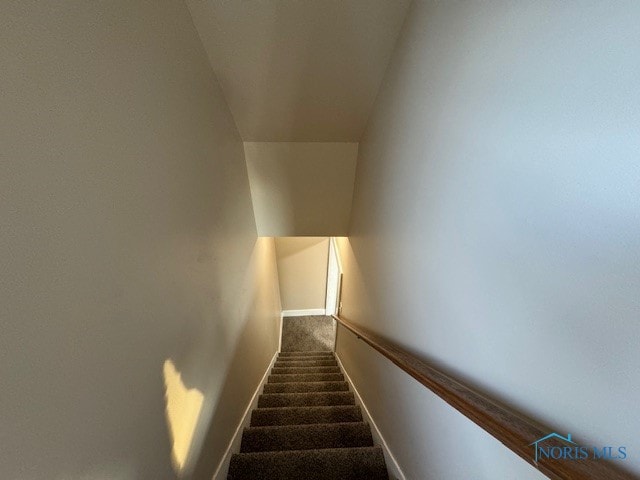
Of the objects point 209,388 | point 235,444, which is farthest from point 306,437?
point 209,388

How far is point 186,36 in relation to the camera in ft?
4.30

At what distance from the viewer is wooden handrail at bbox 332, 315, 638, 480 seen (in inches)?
18.5

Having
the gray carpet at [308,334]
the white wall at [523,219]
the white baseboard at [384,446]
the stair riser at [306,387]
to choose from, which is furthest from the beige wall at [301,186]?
the gray carpet at [308,334]

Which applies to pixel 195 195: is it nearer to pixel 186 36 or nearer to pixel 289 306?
pixel 186 36

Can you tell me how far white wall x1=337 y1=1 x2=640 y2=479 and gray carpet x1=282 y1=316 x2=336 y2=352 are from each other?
4794mm

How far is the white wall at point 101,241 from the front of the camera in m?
0.52

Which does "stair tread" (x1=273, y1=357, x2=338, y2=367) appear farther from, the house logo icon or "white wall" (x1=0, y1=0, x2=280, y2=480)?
the house logo icon

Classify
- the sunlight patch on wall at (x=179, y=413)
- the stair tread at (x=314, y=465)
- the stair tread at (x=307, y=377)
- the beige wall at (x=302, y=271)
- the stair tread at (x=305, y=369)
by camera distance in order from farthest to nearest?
the beige wall at (x=302, y=271) → the stair tread at (x=305, y=369) → the stair tread at (x=307, y=377) → the stair tread at (x=314, y=465) → the sunlight patch on wall at (x=179, y=413)

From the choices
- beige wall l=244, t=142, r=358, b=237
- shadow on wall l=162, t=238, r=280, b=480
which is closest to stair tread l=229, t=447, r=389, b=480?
shadow on wall l=162, t=238, r=280, b=480

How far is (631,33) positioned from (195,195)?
4.62ft

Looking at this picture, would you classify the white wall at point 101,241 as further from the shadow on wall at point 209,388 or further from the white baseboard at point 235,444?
the white baseboard at point 235,444

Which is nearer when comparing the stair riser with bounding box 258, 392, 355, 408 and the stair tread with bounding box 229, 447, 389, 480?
the stair tread with bounding box 229, 447, 389, 480

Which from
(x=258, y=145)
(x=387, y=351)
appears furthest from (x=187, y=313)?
(x=258, y=145)

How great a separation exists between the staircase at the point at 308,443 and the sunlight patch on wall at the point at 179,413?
696 millimetres
